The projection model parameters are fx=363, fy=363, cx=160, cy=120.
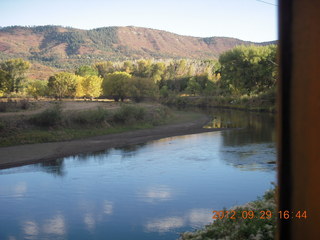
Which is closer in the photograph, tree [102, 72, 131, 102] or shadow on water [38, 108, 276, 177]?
shadow on water [38, 108, 276, 177]

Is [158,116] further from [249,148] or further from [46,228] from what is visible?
[46,228]

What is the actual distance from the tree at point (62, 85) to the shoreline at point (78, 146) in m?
27.3

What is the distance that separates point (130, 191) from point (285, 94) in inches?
526

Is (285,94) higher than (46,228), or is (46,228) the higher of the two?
(285,94)

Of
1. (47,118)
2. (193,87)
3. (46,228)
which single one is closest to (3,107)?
(47,118)

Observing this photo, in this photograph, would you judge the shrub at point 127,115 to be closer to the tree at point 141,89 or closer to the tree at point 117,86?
the tree at point 141,89

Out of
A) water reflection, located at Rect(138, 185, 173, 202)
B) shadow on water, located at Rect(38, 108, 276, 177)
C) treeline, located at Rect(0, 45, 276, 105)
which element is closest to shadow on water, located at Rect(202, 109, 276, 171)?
shadow on water, located at Rect(38, 108, 276, 177)

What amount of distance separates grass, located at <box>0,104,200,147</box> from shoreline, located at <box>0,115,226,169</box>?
1.01m

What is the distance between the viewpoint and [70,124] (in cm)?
3042

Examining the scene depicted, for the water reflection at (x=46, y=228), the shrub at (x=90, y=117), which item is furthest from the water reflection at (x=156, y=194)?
the shrub at (x=90, y=117)

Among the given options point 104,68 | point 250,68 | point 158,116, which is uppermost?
point 104,68

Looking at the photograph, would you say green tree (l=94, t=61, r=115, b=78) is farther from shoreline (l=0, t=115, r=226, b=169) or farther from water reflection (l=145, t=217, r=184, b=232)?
water reflection (l=145, t=217, r=184, b=232)

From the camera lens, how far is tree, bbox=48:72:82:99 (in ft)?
187

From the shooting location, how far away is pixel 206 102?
232ft
